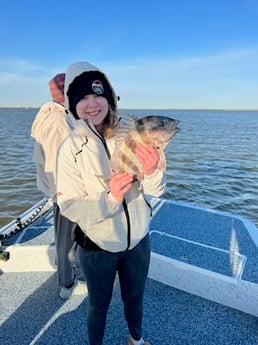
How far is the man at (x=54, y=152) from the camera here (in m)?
2.49

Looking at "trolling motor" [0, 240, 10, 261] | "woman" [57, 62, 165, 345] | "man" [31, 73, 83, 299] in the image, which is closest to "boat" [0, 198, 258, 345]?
"trolling motor" [0, 240, 10, 261]

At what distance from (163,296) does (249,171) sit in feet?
36.8

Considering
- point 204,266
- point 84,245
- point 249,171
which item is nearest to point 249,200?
point 249,171

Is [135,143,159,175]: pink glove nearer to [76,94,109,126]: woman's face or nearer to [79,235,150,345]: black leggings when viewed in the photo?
[76,94,109,126]: woman's face

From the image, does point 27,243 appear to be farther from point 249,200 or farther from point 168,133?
point 249,200

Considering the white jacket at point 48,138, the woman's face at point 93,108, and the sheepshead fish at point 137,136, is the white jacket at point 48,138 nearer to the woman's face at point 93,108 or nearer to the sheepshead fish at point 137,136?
the woman's face at point 93,108

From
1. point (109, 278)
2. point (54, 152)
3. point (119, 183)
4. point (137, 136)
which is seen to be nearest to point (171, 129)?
point (137, 136)

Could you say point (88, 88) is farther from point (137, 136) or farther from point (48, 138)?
point (48, 138)

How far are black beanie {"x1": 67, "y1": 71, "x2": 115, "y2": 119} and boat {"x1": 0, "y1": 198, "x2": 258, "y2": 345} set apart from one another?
1.98 m

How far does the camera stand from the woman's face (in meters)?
1.87

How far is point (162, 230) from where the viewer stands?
14.1ft

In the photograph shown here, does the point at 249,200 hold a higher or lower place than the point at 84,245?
lower

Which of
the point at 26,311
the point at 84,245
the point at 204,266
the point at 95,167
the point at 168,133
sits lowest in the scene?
the point at 26,311

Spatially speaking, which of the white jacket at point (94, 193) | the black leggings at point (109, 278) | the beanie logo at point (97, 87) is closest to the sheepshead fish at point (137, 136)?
the white jacket at point (94, 193)
